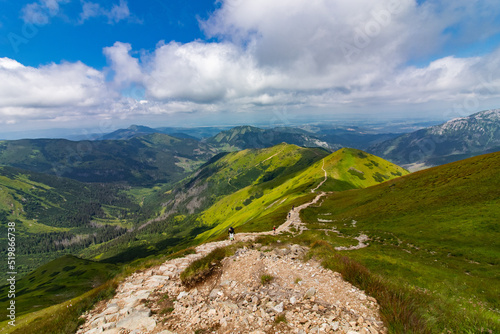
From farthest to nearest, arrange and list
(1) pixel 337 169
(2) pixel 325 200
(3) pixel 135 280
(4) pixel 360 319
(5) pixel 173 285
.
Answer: (1) pixel 337 169
(2) pixel 325 200
(3) pixel 135 280
(5) pixel 173 285
(4) pixel 360 319

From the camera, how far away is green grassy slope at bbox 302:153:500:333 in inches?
607

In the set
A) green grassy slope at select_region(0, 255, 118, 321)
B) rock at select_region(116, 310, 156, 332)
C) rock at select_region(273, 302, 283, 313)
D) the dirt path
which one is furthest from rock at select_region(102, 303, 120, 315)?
green grassy slope at select_region(0, 255, 118, 321)

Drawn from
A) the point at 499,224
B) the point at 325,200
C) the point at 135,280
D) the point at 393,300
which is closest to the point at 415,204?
the point at 499,224

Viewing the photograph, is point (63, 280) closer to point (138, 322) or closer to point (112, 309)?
point (112, 309)

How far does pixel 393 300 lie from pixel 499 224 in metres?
42.4

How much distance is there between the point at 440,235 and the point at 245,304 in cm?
4302

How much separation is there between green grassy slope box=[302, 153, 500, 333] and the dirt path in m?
3.59

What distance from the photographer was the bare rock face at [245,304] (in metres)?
9.55

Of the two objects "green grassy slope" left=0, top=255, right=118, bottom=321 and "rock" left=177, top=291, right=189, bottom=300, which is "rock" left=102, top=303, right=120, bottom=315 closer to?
"rock" left=177, top=291, right=189, bottom=300

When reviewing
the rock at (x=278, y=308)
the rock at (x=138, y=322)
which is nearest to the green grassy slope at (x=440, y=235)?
the rock at (x=278, y=308)

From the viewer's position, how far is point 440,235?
3641 cm

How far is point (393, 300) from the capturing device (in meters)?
9.74

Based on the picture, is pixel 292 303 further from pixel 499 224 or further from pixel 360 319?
pixel 499 224

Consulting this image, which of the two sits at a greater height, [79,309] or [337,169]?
[79,309]
